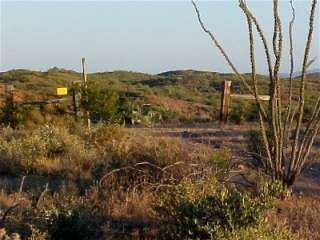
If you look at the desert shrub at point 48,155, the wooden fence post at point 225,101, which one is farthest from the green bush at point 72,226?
the wooden fence post at point 225,101

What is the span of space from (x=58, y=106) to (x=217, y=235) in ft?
90.3

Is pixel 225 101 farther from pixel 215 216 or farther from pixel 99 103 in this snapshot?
pixel 215 216

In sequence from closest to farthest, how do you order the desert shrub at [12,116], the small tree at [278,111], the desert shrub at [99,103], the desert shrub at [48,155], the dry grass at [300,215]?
the dry grass at [300,215], the small tree at [278,111], the desert shrub at [48,155], the desert shrub at [99,103], the desert shrub at [12,116]

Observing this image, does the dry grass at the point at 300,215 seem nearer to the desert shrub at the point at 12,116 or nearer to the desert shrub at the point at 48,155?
the desert shrub at the point at 48,155

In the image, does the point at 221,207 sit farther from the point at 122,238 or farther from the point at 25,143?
the point at 25,143

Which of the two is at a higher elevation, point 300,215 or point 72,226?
point 72,226

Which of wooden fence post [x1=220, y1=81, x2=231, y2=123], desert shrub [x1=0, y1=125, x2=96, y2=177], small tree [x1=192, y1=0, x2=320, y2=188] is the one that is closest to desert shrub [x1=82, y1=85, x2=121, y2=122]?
wooden fence post [x1=220, y1=81, x2=231, y2=123]

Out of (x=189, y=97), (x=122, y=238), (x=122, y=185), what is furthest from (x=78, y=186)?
(x=189, y=97)

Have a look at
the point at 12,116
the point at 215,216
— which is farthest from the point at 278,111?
the point at 12,116

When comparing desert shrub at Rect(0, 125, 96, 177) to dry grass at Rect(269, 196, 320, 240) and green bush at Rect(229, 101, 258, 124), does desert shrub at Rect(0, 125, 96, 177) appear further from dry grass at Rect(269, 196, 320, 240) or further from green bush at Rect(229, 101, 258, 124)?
green bush at Rect(229, 101, 258, 124)

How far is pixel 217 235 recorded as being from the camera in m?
5.95

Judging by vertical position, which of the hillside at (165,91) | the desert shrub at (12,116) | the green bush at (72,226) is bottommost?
the hillside at (165,91)

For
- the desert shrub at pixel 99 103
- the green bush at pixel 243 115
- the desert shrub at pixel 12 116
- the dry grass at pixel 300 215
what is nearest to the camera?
the dry grass at pixel 300 215

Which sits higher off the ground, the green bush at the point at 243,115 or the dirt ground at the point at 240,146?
the dirt ground at the point at 240,146
